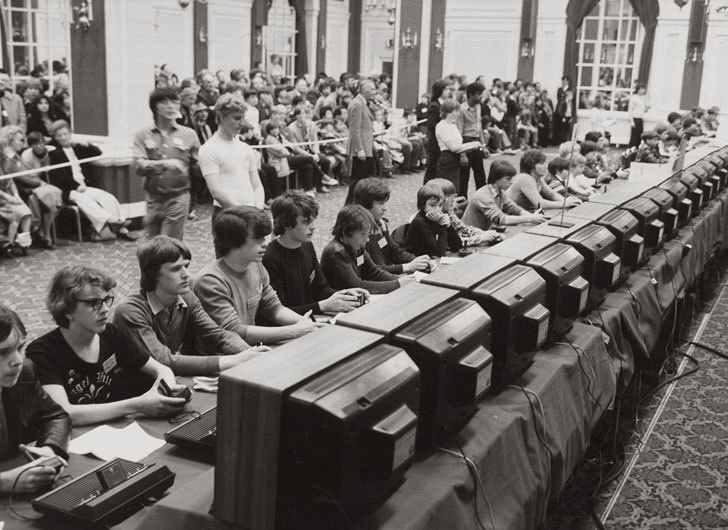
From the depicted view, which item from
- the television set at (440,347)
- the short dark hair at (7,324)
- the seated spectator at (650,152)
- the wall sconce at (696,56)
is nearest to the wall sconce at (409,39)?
the seated spectator at (650,152)

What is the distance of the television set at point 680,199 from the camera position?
4.90 m

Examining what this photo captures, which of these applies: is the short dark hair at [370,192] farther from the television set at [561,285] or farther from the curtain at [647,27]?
the curtain at [647,27]

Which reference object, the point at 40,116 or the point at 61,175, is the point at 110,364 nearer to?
the point at 61,175

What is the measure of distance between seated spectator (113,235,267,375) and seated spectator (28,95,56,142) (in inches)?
256

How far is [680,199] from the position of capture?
16.3ft

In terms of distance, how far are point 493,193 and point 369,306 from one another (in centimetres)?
386

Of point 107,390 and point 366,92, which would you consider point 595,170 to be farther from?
point 107,390

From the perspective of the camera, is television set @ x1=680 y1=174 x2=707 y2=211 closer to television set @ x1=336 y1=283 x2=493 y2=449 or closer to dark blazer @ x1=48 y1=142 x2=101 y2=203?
television set @ x1=336 y1=283 x2=493 y2=449

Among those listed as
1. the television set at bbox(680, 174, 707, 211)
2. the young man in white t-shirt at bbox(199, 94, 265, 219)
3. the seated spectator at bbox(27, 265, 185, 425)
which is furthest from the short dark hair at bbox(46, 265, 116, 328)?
the television set at bbox(680, 174, 707, 211)

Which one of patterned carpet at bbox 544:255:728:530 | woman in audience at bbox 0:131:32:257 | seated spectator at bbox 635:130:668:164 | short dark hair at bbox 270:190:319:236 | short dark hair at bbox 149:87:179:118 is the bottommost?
patterned carpet at bbox 544:255:728:530

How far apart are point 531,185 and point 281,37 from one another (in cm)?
1145

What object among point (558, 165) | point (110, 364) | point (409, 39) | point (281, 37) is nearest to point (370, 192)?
point (110, 364)

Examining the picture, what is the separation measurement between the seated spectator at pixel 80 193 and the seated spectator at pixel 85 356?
Result: 15.8 feet

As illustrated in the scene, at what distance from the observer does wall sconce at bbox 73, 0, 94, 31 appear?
7.36 meters
